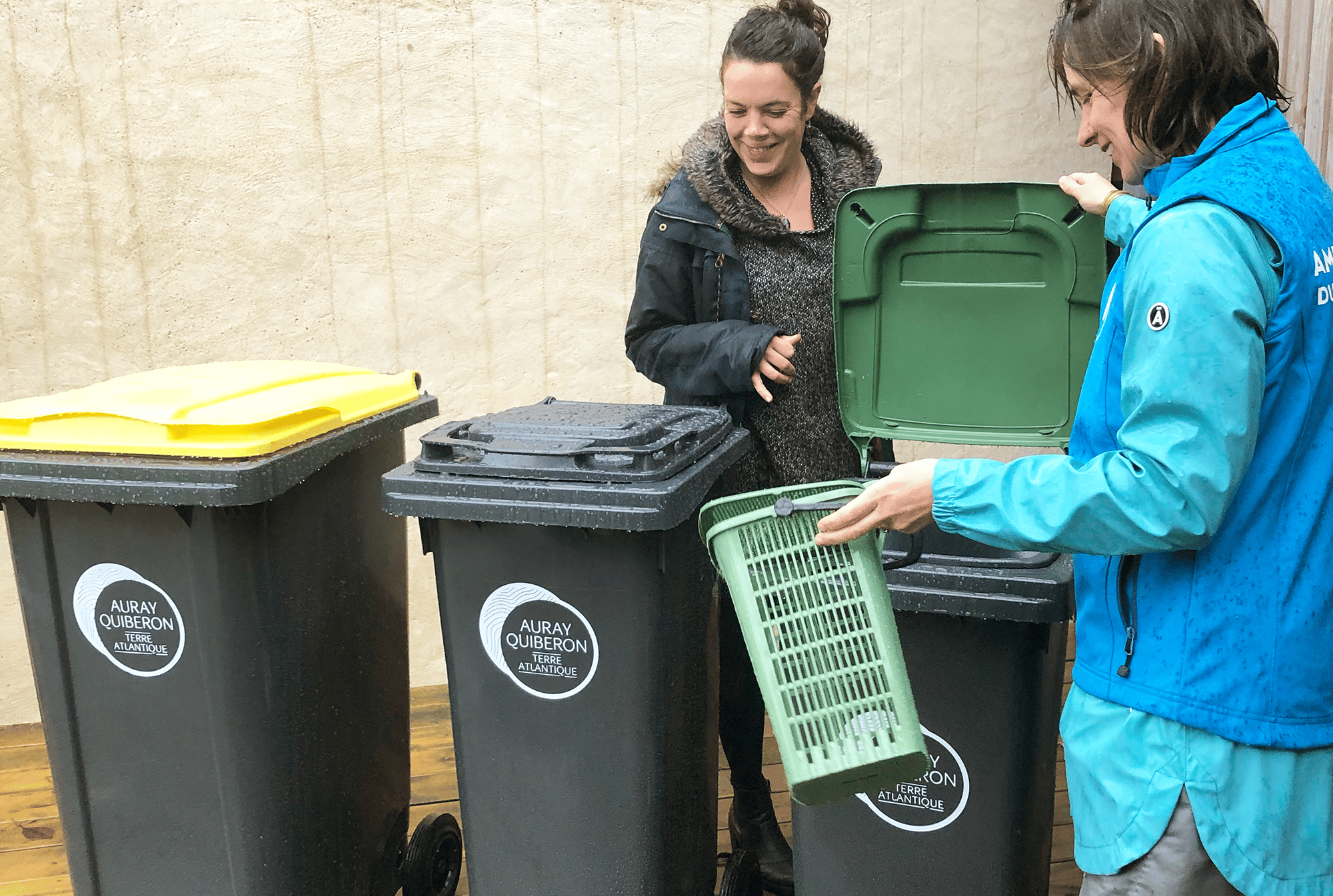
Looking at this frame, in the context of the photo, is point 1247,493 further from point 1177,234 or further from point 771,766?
point 771,766

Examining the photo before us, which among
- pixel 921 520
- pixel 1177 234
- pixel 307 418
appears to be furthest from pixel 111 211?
pixel 1177 234

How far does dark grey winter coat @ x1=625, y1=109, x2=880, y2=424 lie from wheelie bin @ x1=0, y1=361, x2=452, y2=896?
0.72 metres

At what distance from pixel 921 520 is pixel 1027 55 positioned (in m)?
3.28

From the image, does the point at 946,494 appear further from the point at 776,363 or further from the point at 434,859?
the point at 434,859

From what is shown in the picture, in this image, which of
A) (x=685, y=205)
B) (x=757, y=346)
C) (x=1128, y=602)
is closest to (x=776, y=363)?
(x=757, y=346)

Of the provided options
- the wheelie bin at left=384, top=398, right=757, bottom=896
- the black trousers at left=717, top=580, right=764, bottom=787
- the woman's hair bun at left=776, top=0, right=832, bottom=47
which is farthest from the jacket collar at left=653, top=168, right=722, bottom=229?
the black trousers at left=717, top=580, right=764, bottom=787

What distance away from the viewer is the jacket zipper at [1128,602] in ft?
4.51

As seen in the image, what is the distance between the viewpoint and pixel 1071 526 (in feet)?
4.20


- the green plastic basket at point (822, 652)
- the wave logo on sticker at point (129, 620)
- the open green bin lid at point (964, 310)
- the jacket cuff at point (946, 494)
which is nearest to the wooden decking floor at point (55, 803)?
the wave logo on sticker at point (129, 620)

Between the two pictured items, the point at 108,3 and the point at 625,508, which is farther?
the point at 108,3

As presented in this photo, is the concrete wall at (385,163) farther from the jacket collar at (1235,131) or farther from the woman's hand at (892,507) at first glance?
the jacket collar at (1235,131)

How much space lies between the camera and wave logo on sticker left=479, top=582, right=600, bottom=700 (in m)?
1.99

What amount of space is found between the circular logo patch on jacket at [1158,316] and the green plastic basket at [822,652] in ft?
1.74

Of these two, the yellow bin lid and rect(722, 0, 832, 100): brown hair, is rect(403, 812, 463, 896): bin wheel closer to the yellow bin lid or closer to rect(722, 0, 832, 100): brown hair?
the yellow bin lid
